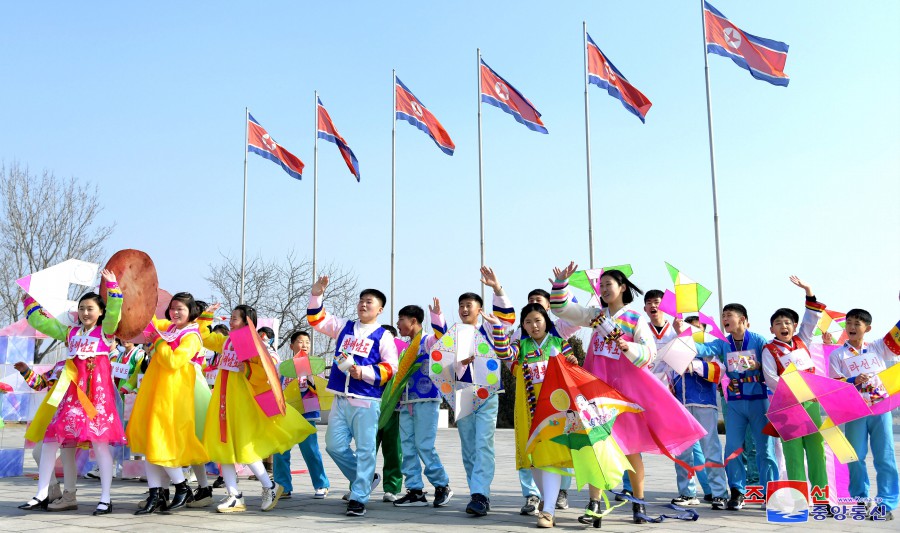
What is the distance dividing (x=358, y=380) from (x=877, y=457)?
4.36 m

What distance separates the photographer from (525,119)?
1992cm

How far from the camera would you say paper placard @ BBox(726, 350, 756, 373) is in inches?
286

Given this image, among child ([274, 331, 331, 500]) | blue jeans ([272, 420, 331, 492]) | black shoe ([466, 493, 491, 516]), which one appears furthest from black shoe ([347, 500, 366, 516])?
blue jeans ([272, 420, 331, 492])

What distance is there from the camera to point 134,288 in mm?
7348

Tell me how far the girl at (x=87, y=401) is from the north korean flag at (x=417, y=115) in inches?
583

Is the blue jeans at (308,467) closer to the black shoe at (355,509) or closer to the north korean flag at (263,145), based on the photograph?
the black shoe at (355,509)

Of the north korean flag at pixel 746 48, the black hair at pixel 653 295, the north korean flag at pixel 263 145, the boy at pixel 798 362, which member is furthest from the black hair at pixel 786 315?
the north korean flag at pixel 263 145

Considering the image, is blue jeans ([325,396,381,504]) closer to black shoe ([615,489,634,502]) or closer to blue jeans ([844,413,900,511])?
black shoe ([615,489,634,502])

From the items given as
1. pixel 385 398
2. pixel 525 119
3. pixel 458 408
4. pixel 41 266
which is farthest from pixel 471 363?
pixel 41 266

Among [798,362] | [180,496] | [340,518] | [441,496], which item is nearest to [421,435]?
[441,496]

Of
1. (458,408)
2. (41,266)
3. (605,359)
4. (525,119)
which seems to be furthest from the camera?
(41,266)

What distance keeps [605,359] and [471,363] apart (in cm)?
124

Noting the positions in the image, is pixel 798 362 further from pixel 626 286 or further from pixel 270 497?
pixel 270 497

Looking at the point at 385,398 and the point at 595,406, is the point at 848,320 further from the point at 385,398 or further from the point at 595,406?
the point at 385,398
